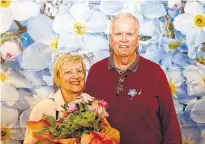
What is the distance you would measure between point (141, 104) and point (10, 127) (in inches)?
42.3

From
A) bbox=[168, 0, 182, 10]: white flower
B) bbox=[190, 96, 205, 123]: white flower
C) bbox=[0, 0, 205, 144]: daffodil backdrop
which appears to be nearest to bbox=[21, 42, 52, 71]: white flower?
bbox=[0, 0, 205, 144]: daffodil backdrop

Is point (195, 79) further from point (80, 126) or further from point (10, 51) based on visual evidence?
point (10, 51)

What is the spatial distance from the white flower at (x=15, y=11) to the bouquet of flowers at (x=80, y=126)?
894 millimetres

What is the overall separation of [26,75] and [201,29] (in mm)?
1455

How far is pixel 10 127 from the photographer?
2.88 m

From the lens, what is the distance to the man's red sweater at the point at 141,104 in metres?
2.71

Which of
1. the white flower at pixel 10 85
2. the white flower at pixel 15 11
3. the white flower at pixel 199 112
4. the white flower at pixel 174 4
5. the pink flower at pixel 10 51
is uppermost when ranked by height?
the white flower at pixel 174 4

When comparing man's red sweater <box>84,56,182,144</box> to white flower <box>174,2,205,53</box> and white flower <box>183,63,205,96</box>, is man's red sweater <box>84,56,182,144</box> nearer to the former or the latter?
white flower <box>183,63,205,96</box>

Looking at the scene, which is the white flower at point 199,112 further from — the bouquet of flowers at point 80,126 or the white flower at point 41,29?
the white flower at point 41,29

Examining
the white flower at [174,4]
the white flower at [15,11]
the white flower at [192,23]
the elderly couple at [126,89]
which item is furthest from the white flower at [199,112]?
the white flower at [15,11]

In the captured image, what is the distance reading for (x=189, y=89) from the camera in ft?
9.39

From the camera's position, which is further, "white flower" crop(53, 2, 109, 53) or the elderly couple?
"white flower" crop(53, 2, 109, 53)

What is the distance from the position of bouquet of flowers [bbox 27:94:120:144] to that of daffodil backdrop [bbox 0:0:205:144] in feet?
1.79

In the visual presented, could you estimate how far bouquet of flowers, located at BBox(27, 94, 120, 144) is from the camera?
7.44 ft
